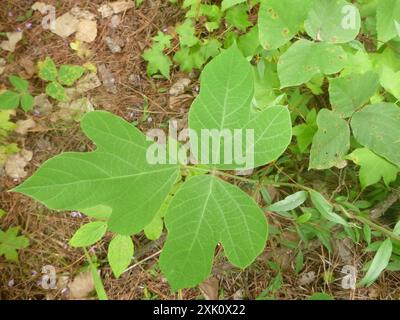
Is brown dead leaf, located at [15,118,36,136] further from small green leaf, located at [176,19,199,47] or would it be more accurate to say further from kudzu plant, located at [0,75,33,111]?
small green leaf, located at [176,19,199,47]

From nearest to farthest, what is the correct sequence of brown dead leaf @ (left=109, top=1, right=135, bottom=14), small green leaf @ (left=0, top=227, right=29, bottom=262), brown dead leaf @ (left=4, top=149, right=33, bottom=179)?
small green leaf @ (left=0, top=227, right=29, bottom=262)
brown dead leaf @ (left=4, top=149, right=33, bottom=179)
brown dead leaf @ (left=109, top=1, right=135, bottom=14)

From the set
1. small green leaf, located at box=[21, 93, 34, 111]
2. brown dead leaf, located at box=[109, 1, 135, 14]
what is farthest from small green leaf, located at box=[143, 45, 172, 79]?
small green leaf, located at box=[21, 93, 34, 111]

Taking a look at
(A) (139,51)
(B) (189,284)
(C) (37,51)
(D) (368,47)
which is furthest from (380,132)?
(C) (37,51)

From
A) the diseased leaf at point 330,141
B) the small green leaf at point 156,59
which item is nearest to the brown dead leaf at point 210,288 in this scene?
the diseased leaf at point 330,141

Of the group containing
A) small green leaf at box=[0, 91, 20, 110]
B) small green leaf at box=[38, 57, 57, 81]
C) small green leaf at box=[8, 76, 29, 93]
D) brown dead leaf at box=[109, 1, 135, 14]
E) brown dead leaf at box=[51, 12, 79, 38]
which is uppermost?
brown dead leaf at box=[109, 1, 135, 14]

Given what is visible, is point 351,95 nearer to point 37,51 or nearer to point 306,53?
point 306,53

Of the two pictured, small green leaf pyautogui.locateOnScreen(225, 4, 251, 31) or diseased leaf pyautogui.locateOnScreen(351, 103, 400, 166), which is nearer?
diseased leaf pyautogui.locateOnScreen(351, 103, 400, 166)

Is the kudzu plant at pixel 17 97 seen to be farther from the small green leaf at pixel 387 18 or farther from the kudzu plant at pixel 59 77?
the small green leaf at pixel 387 18

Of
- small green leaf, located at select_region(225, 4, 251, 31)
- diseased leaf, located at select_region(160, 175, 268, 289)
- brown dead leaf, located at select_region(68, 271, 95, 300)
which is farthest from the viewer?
brown dead leaf, located at select_region(68, 271, 95, 300)
